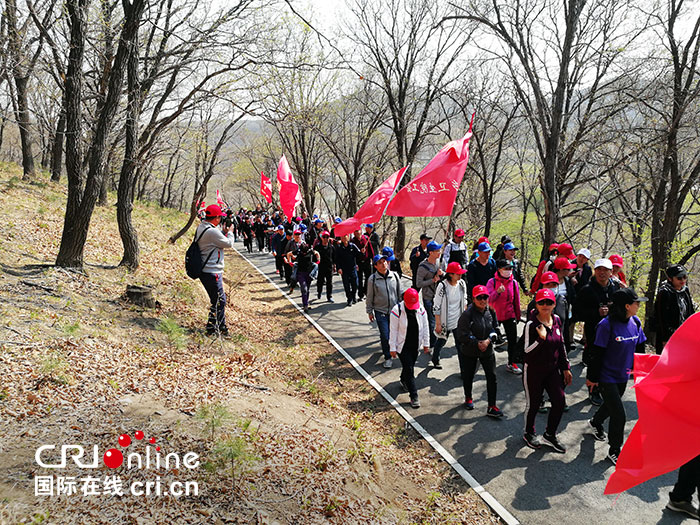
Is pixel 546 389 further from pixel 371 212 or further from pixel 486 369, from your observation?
pixel 371 212

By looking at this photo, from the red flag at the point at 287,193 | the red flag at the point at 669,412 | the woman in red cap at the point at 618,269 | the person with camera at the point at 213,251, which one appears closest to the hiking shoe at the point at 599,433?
the woman in red cap at the point at 618,269

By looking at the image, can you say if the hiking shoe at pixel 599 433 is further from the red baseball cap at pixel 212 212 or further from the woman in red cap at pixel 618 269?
the red baseball cap at pixel 212 212

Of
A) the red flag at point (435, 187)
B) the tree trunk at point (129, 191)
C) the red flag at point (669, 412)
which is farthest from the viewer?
the tree trunk at point (129, 191)

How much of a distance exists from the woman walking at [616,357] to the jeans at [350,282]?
8.02 m

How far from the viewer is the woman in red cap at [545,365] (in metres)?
5.22

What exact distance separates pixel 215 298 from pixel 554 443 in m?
5.98

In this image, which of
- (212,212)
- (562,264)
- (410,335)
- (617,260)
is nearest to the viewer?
(410,335)

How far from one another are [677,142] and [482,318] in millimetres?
9952

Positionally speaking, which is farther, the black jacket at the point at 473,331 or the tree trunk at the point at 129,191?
the tree trunk at the point at 129,191

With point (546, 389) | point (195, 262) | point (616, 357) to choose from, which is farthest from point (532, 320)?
point (195, 262)

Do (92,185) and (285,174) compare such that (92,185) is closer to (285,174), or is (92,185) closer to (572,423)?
(285,174)

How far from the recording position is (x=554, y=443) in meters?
5.33

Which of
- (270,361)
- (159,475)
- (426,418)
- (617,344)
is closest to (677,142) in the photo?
(617,344)

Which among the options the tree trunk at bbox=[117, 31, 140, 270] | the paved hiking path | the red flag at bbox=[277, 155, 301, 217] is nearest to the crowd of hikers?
the paved hiking path
